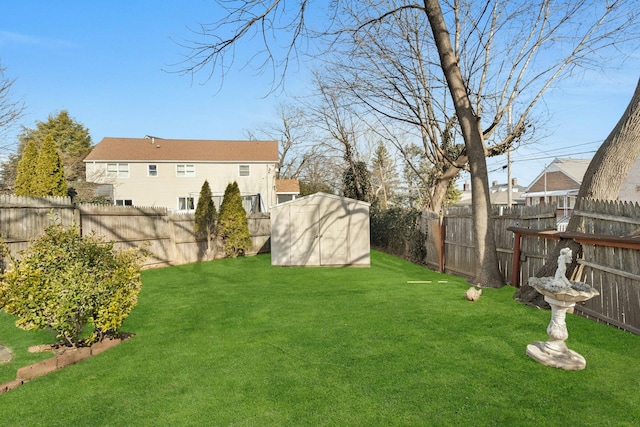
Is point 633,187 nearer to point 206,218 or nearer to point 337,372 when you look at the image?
point 206,218

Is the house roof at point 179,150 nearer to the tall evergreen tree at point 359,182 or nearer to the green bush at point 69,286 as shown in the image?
the tall evergreen tree at point 359,182

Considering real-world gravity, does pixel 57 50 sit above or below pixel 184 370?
above

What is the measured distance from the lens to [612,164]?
596cm

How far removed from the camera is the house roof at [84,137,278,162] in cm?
2762

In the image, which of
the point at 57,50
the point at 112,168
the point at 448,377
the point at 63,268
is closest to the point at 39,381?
the point at 63,268

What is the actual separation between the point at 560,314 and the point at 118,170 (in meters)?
28.3

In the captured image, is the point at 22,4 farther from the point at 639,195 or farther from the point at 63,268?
the point at 639,195

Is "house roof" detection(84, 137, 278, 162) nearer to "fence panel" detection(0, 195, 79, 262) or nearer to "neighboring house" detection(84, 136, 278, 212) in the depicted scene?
"neighboring house" detection(84, 136, 278, 212)

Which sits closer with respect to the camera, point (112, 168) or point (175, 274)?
point (175, 274)

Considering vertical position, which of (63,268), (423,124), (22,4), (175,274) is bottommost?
(175,274)

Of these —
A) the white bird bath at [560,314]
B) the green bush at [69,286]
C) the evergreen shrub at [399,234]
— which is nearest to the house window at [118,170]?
the evergreen shrub at [399,234]

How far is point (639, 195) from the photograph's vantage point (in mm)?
20016

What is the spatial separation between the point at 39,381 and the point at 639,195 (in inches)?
956

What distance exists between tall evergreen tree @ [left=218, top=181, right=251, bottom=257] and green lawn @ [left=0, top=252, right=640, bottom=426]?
8.67 metres
